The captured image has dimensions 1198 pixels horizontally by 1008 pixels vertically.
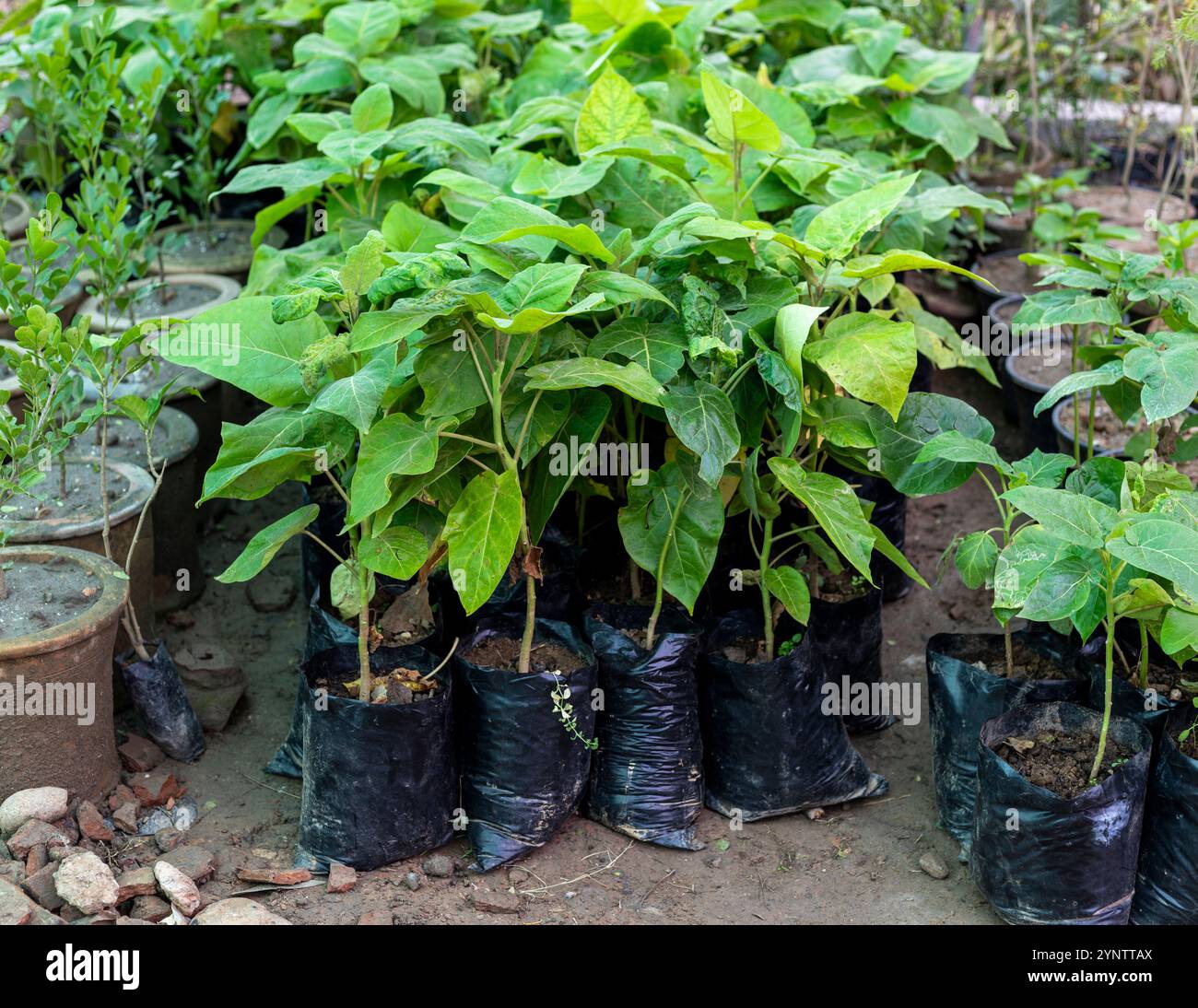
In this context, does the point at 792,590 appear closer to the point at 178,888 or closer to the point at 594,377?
the point at 594,377

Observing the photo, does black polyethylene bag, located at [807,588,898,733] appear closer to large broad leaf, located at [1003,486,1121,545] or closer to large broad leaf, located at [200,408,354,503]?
large broad leaf, located at [1003,486,1121,545]

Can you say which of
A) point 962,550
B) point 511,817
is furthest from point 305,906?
point 962,550

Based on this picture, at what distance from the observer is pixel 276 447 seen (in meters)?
2.45

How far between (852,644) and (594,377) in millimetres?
1194

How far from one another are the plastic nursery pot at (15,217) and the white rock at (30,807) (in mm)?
2431

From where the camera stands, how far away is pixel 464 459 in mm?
2744

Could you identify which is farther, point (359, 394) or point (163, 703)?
point (163, 703)

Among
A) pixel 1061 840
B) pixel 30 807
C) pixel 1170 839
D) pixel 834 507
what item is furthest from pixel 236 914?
pixel 1170 839

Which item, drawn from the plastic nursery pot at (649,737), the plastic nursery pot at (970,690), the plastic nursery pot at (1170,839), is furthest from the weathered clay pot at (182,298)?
the plastic nursery pot at (1170,839)

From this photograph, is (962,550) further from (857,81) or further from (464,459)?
(857,81)

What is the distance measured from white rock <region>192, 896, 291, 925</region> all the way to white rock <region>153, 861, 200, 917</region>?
24mm

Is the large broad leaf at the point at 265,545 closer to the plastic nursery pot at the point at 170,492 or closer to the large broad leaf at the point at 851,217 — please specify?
the plastic nursery pot at the point at 170,492

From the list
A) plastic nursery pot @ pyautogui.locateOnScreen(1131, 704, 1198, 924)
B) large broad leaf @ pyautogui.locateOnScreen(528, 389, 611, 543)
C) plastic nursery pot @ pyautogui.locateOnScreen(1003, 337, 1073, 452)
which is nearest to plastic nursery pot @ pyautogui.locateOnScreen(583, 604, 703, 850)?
large broad leaf @ pyautogui.locateOnScreen(528, 389, 611, 543)
